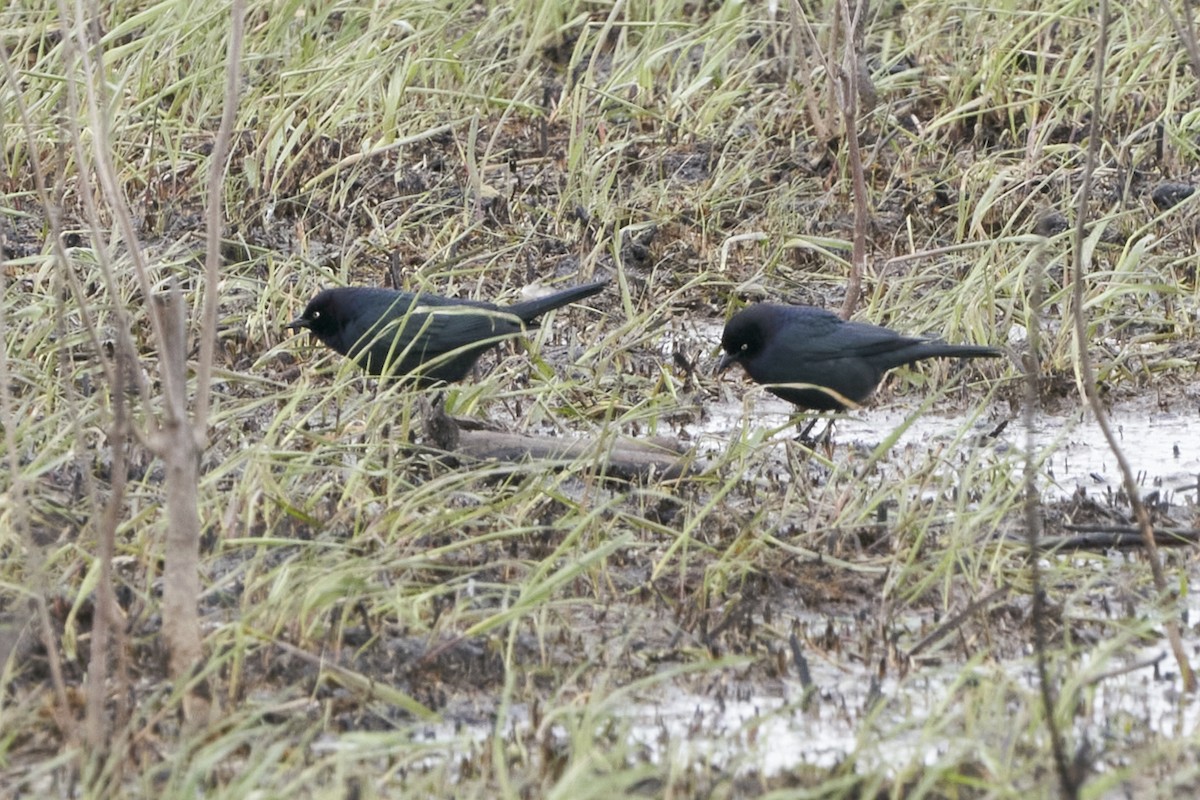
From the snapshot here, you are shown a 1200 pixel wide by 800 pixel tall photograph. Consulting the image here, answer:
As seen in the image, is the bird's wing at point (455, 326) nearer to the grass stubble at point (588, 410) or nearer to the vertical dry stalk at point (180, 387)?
the grass stubble at point (588, 410)

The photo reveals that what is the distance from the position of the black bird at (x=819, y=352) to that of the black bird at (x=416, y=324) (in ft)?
1.73

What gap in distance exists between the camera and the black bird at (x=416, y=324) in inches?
225

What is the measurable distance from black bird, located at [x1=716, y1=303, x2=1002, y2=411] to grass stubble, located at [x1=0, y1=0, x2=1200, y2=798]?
19cm

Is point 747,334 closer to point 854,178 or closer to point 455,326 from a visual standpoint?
point 854,178

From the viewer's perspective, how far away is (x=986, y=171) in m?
7.36

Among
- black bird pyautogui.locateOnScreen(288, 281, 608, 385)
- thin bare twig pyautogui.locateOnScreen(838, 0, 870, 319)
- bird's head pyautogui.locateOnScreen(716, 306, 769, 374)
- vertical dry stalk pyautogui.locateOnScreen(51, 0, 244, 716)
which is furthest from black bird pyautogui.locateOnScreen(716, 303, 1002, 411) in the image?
vertical dry stalk pyautogui.locateOnScreen(51, 0, 244, 716)

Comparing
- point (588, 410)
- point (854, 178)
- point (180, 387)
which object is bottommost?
point (588, 410)

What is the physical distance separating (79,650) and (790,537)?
172cm

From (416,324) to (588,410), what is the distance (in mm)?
672

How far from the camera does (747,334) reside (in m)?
5.81

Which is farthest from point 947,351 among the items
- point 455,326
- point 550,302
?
point 455,326

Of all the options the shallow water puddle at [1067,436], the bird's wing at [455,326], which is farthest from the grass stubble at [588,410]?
the bird's wing at [455,326]

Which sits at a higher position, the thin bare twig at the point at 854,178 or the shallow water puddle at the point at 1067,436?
the thin bare twig at the point at 854,178

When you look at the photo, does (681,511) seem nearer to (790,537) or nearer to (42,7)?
(790,537)
